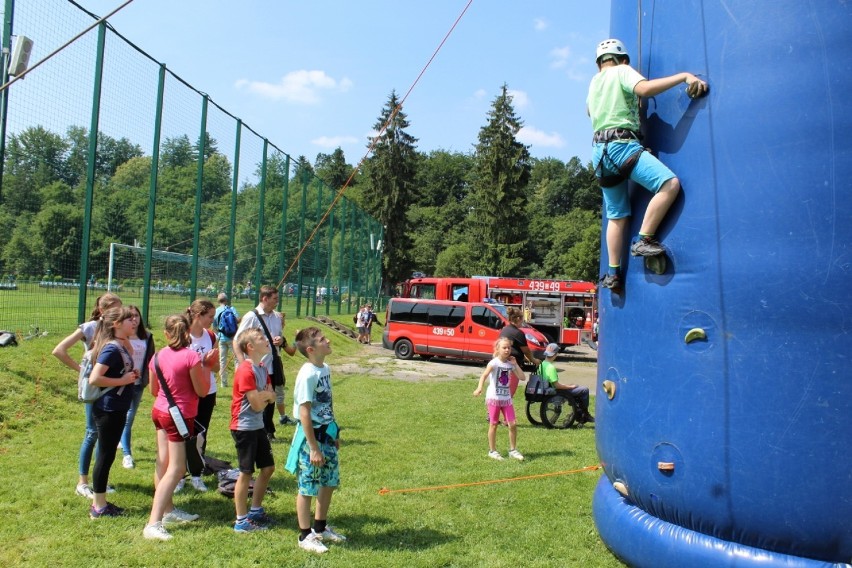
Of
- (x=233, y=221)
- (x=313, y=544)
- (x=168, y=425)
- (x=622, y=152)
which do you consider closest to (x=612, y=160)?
(x=622, y=152)

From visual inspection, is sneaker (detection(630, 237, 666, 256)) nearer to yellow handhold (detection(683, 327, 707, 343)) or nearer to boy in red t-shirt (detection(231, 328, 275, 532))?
yellow handhold (detection(683, 327, 707, 343))

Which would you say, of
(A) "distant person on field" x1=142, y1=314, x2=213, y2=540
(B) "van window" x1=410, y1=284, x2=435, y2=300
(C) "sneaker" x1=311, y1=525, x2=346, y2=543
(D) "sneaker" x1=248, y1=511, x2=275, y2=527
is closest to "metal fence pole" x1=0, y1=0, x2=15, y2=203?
(A) "distant person on field" x1=142, y1=314, x2=213, y2=540

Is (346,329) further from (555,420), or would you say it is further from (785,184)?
(785,184)

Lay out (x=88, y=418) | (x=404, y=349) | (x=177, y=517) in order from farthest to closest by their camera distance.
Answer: (x=404, y=349) → (x=88, y=418) → (x=177, y=517)

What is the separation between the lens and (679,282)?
151 inches

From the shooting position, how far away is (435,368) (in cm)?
1833

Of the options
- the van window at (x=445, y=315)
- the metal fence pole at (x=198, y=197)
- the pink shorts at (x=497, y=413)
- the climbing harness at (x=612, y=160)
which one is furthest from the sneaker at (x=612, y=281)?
the van window at (x=445, y=315)

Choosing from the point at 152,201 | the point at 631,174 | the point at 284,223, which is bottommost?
the point at 631,174

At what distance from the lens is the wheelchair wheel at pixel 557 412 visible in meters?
9.60

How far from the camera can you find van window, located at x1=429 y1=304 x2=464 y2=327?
64.4 feet

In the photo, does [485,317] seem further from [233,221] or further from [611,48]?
[611,48]

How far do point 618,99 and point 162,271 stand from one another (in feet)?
36.9

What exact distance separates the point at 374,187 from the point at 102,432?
57.1 metres

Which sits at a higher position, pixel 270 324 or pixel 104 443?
pixel 270 324
